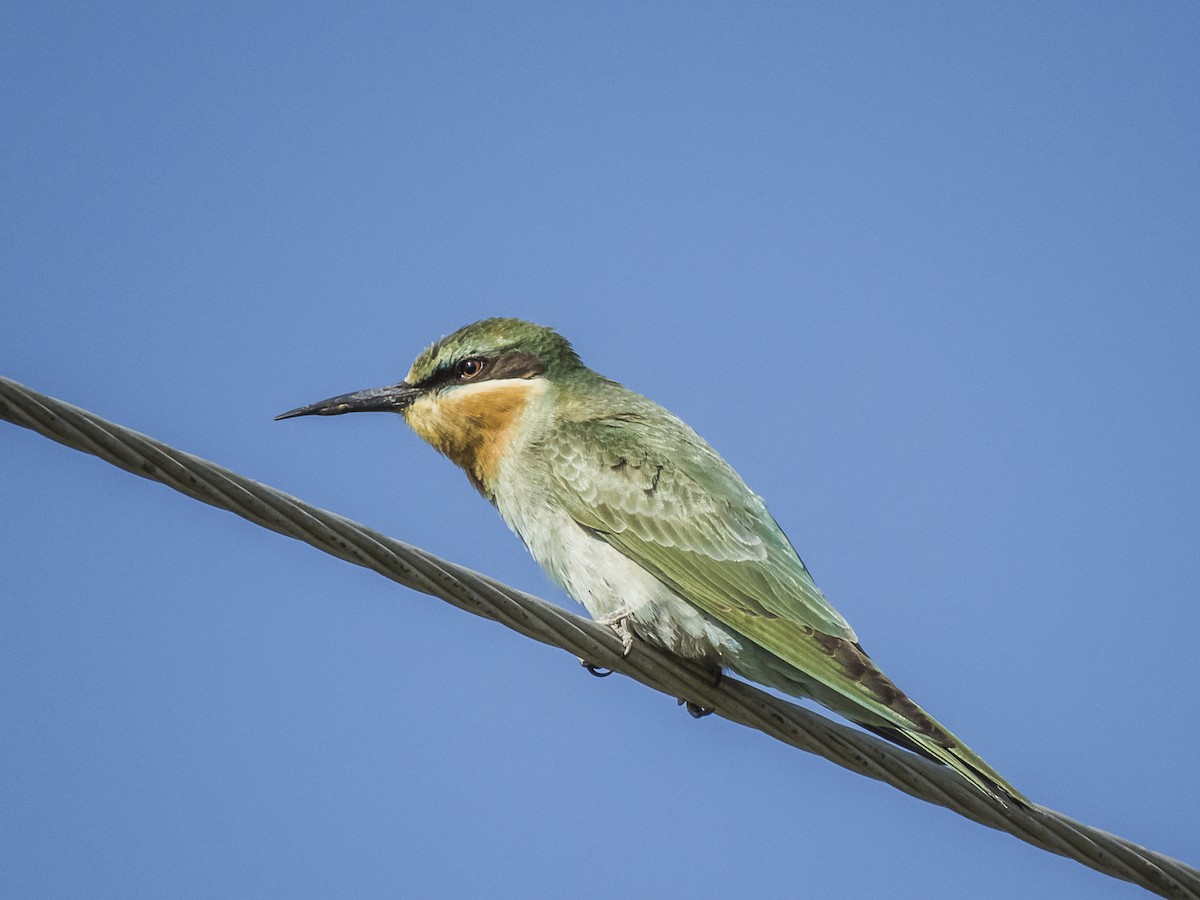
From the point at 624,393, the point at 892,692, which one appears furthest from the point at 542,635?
the point at 624,393

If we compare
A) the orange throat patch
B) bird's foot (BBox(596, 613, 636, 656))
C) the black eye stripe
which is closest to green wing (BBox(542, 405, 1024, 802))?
bird's foot (BBox(596, 613, 636, 656))

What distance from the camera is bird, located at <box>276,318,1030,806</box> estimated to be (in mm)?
4031

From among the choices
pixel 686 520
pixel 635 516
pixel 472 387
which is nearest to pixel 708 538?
pixel 686 520

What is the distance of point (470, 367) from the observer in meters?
5.10

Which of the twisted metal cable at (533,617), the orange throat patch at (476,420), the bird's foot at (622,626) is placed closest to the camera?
the twisted metal cable at (533,617)

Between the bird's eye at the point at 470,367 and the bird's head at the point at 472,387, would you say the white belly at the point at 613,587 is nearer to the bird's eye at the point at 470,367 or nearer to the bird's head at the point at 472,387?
the bird's head at the point at 472,387

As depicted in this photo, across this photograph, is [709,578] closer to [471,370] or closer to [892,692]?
[892,692]

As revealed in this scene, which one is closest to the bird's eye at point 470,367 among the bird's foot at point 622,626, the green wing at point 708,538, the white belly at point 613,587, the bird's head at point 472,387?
the bird's head at point 472,387

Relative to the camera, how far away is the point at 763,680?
13.7ft

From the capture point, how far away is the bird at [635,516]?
4.03 m

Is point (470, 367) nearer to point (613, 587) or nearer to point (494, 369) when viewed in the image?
point (494, 369)

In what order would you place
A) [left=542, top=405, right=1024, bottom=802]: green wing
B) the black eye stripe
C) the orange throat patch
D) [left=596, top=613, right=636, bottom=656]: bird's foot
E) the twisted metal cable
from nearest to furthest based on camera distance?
the twisted metal cable → [left=542, top=405, right=1024, bottom=802]: green wing → [left=596, top=613, right=636, bottom=656]: bird's foot → the orange throat patch → the black eye stripe

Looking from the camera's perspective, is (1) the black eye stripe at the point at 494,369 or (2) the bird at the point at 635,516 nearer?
(2) the bird at the point at 635,516

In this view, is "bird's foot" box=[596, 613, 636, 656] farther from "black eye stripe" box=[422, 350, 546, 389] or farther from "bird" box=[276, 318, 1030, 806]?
"black eye stripe" box=[422, 350, 546, 389]
